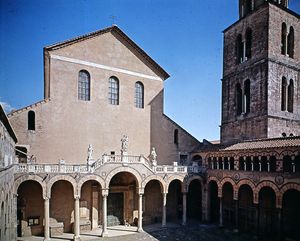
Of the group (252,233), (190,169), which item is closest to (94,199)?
(190,169)

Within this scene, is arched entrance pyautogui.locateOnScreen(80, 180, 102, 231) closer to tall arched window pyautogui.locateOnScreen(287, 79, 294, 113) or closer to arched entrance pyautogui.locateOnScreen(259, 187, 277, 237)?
arched entrance pyautogui.locateOnScreen(259, 187, 277, 237)

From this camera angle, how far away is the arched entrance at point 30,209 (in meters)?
20.5

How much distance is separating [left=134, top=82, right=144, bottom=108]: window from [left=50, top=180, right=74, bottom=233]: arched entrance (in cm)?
1092

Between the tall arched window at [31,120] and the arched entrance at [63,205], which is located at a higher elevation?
the tall arched window at [31,120]

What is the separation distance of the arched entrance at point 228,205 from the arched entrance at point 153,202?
6552 millimetres

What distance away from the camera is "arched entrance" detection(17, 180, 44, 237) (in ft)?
67.4

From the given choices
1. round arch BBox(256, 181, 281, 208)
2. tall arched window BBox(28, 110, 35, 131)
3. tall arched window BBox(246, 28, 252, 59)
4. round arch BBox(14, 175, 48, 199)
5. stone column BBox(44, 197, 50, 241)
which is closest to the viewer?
round arch BBox(256, 181, 281, 208)

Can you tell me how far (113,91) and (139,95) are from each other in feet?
10.3

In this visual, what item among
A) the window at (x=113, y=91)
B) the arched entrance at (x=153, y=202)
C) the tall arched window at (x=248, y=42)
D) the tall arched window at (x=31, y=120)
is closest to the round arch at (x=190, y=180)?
the arched entrance at (x=153, y=202)

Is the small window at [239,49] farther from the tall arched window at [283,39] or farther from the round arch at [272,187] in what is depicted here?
the round arch at [272,187]

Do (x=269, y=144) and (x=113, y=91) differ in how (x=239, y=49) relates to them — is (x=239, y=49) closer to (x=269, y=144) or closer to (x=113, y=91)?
(x=269, y=144)

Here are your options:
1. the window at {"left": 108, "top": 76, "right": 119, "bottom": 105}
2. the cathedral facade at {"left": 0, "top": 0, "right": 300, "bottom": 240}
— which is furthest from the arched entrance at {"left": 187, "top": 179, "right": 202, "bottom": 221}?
the window at {"left": 108, "top": 76, "right": 119, "bottom": 105}

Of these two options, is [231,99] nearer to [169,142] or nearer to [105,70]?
[169,142]

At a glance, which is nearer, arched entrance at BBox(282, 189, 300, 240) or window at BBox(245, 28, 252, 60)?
arched entrance at BBox(282, 189, 300, 240)
